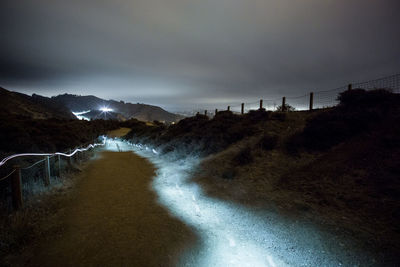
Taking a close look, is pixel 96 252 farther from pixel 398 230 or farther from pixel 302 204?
pixel 398 230

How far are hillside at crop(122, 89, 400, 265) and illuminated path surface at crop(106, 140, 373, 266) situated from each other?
0.43 meters

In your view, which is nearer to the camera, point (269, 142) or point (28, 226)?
point (28, 226)

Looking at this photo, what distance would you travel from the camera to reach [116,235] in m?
3.65

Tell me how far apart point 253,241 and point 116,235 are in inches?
108

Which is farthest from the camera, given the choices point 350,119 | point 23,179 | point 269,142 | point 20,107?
point 20,107

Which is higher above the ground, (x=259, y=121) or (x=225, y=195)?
(x=259, y=121)

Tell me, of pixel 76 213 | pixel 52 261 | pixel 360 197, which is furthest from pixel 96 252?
pixel 360 197

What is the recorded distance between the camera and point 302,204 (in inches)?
182

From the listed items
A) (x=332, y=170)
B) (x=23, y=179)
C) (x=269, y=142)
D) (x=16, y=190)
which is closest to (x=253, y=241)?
(x=332, y=170)

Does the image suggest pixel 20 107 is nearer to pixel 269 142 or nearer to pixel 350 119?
pixel 269 142

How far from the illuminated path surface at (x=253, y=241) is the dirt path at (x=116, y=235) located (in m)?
0.38

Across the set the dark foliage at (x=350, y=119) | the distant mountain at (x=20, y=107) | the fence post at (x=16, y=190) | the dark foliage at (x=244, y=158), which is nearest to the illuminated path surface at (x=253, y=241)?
the dark foliage at (x=244, y=158)

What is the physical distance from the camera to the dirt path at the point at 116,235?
297 cm

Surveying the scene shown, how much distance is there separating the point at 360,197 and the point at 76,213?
280 inches
